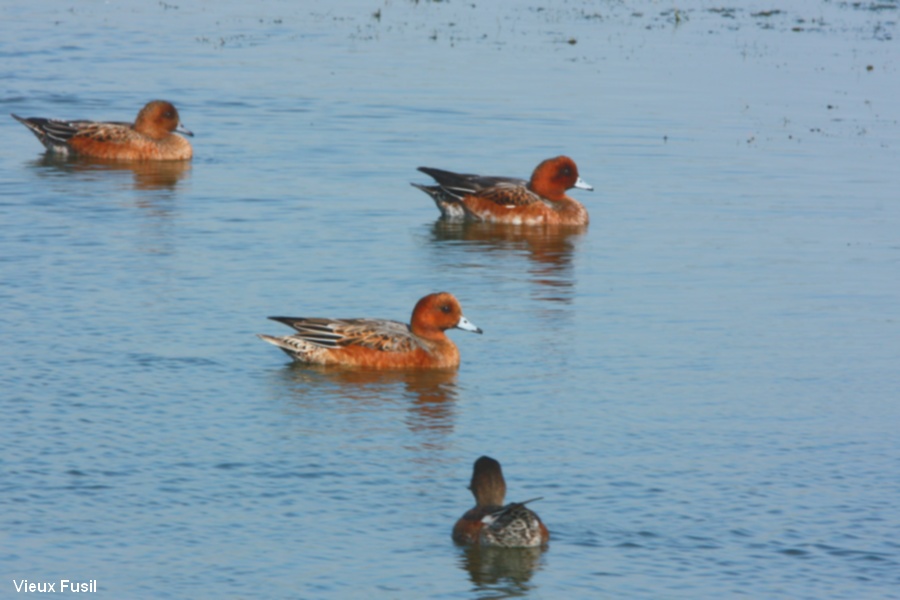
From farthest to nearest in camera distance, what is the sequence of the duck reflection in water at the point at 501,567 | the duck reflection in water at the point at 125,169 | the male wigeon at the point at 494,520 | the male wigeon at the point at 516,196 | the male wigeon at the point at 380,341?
the duck reflection in water at the point at 125,169 < the male wigeon at the point at 516,196 < the male wigeon at the point at 380,341 < the male wigeon at the point at 494,520 < the duck reflection in water at the point at 501,567

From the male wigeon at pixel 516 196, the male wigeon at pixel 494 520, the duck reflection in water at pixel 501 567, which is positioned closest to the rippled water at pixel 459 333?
the duck reflection in water at pixel 501 567

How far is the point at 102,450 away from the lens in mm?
12859

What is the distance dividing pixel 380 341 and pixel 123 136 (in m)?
12.6

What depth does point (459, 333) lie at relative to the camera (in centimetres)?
1805

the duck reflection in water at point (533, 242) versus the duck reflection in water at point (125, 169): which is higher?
the duck reflection in water at point (125, 169)

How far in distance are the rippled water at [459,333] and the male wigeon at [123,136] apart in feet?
1.58

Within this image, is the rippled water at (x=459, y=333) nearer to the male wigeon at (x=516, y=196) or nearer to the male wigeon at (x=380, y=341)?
the male wigeon at (x=380, y=341)

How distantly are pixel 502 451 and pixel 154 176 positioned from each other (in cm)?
1388

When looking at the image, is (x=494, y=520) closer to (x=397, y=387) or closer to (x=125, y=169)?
(x=397, y=387)

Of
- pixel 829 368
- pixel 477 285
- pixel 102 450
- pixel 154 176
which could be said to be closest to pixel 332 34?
pixel 154 176

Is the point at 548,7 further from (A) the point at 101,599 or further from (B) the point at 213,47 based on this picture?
(A) the point at 101,599

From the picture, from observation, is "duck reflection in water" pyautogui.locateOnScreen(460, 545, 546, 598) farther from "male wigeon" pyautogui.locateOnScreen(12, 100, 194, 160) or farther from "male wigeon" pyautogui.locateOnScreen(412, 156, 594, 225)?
"male wigeon" pyautogui.locateOnScreen(12, 100, 194, 160)

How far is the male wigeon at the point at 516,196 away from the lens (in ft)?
76.3

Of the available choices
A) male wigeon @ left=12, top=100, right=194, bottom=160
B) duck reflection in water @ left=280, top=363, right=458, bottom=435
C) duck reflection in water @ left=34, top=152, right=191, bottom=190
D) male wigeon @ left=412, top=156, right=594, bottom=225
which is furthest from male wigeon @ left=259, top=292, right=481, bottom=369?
male wigeon @ left=12, top=100, right=194, bottom=160
